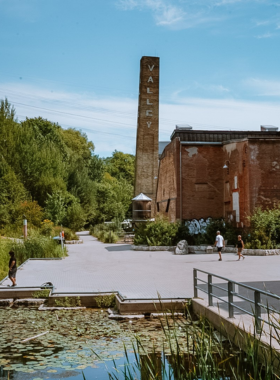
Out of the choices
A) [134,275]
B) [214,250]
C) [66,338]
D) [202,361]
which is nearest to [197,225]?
[214,250]

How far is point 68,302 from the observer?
1177cm

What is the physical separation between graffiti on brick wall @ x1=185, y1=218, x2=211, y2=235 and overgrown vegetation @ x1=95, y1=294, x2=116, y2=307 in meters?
20.5

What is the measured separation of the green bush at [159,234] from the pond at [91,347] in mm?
19204

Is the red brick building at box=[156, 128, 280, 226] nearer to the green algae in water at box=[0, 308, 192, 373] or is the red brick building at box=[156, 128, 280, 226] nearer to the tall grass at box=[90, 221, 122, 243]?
the tall grass at box=[90, 221, 122, 243]

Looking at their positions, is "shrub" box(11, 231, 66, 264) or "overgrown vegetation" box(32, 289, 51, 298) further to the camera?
"shrub" box(11, 231, 66, 264)

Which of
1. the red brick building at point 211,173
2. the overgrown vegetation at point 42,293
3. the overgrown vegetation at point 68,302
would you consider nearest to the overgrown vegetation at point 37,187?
the red brick building at point 211,173

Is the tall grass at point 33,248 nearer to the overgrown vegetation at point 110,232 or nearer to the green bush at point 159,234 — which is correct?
the green bush at point 159,234

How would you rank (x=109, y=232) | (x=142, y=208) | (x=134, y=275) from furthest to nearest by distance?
(x=109, y=232) → (x=142, y=208) → (x=134, y=275)

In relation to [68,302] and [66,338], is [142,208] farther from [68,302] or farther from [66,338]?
[66,338]

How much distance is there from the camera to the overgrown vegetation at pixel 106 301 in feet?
38.5

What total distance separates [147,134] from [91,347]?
37259mm

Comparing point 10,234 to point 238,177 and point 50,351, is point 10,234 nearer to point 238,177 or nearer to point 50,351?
point 238,177

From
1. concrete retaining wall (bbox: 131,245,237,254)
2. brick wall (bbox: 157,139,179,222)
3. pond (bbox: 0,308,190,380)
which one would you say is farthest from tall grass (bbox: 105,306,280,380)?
brick wall (bbox: 157,139,179,222)

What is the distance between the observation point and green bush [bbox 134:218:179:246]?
99.9 ft
